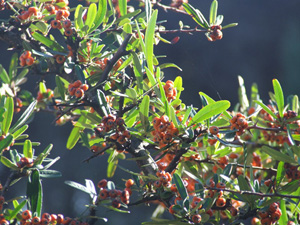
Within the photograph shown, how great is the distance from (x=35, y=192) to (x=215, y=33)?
495 mm

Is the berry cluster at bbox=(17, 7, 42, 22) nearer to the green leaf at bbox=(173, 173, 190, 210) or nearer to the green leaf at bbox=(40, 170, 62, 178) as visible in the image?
the green leaf at bbox=(40, 170, 62, 178)

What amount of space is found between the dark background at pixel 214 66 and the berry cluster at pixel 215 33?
129 cm

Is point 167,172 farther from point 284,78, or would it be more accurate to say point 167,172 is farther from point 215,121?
point 284,78

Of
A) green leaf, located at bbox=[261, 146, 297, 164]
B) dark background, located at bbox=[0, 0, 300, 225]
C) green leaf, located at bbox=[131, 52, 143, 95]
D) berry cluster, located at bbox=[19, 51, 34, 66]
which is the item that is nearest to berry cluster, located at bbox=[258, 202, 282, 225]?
green leaf, located at bbox=[261, 146, 297, 164]

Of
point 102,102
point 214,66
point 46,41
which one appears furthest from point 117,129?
point 214,66

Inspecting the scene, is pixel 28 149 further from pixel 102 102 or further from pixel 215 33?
pixel 215 33

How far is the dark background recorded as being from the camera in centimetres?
244

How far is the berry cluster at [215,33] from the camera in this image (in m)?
0.87

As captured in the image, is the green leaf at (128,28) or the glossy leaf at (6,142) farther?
the green leaf at (128,28)

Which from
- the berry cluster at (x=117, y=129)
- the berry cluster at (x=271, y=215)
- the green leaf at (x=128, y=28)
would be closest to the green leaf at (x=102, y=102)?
the berry cluster at (x=117, y=129)

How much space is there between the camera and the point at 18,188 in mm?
2465

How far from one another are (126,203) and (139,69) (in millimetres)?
265

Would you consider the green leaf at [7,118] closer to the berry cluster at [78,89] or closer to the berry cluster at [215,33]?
the berry cluster at [78,89]

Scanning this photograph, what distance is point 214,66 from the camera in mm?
2859
